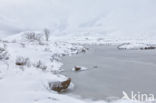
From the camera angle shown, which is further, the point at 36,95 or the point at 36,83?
the point at 36,83

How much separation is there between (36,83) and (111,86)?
4747 millimetres

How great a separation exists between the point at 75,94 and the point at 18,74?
9.50ft

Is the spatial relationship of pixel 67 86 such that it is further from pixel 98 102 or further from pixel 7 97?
pixel 7 97

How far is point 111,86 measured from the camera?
334 inches

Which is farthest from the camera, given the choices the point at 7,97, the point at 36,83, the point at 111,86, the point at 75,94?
the point at 111,86

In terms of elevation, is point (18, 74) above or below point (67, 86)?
above

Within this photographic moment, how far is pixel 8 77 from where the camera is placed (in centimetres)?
576

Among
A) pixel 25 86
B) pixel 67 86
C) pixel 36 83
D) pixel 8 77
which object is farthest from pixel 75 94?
pixel 8 77

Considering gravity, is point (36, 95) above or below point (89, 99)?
above

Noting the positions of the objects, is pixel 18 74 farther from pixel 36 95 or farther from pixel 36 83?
pixel 36 95

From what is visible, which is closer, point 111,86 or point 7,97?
point 7,97

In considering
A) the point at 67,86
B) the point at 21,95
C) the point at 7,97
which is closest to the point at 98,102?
the point at 67,86

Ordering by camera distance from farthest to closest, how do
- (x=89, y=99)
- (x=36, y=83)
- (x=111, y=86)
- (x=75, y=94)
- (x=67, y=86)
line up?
(x=111, y=86) → (x=67, y=86) → (x=75, y=94) → (x=89, y=99) → (x=36, y=83)

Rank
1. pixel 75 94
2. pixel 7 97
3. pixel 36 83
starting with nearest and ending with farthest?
1. pixel 7 97
2. pixel 36 83
3. pixel 75 94
